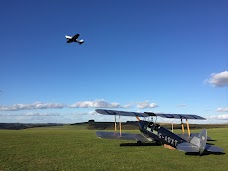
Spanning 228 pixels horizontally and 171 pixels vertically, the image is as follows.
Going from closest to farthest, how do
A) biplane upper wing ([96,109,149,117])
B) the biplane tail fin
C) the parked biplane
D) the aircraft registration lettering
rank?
the biplane tail fin
the parked biplane
the aircraft registration lettering
biplane upper wing ([96,109,149,117])

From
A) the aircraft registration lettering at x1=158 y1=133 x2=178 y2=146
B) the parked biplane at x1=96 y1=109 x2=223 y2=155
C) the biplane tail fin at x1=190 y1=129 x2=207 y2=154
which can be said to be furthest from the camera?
the aircraft registration lettering at x1=158 y1=133 x2=178 y2=146

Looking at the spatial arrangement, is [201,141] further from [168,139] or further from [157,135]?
[157,135]

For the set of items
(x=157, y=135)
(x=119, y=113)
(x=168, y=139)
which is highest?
(x=119, y=113)

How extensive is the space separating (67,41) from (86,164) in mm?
21306

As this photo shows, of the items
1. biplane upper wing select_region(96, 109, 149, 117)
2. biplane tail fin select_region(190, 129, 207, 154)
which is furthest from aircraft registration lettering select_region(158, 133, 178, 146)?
biplane upper wing select_region(96, 109, 149, 117)

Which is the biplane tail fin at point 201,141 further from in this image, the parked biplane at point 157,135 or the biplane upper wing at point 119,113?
the biplane upper wing at point 119,113

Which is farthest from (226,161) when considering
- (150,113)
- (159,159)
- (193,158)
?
(150,113)

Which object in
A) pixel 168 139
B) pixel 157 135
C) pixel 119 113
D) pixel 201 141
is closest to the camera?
pixel 201 141

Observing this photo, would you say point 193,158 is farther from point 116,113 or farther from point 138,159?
point 116,113

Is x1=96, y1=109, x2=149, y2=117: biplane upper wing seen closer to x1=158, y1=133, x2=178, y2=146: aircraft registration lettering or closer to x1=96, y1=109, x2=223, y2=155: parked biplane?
x1=96, y1=109, x2=223, y2=155: parked biplane

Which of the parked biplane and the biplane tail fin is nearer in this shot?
the biplane tail fin

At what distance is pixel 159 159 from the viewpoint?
517 inches

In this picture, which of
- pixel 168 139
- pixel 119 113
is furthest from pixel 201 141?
pixel 119 113

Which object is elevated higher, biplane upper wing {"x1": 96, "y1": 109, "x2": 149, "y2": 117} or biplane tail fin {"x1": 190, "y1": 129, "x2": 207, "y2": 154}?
biplane upper wing {"x1": 96, "y1": 109, "x2": 149, "y2": 117}
